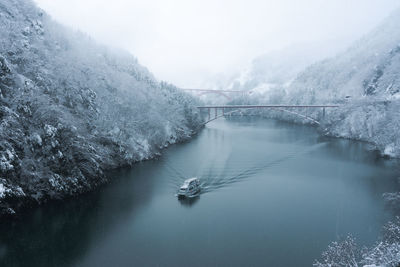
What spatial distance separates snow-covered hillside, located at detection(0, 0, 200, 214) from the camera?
25125 mm

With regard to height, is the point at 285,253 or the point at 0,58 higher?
the point at 0,58

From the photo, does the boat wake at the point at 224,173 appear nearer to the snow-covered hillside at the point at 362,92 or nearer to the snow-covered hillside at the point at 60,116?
the snow-covered hillside at the point at 60,116

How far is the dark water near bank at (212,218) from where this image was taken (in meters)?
19.2

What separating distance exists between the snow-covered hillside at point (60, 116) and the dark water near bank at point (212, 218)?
2412 mm

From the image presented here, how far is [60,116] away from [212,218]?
1797 centimetres

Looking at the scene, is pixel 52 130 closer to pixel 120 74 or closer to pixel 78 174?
pixel 78 174

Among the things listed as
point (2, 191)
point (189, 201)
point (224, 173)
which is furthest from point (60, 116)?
point (224, 173)

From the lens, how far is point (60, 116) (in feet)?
96.6

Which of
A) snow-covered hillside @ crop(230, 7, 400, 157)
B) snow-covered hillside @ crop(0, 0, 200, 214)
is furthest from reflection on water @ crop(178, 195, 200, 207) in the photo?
snow-covered hillside @ crop(230, 7, 400, 157)

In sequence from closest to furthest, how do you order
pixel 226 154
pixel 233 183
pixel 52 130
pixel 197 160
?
pixel 52 130 → pixel 233 183 → pixel 197 160 → pixel 226 154

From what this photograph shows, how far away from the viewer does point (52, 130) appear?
1075 inches

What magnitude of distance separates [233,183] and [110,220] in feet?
46.2

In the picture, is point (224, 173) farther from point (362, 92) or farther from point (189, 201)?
point (362, 92)

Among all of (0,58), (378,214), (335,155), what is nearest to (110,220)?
(0,58)
